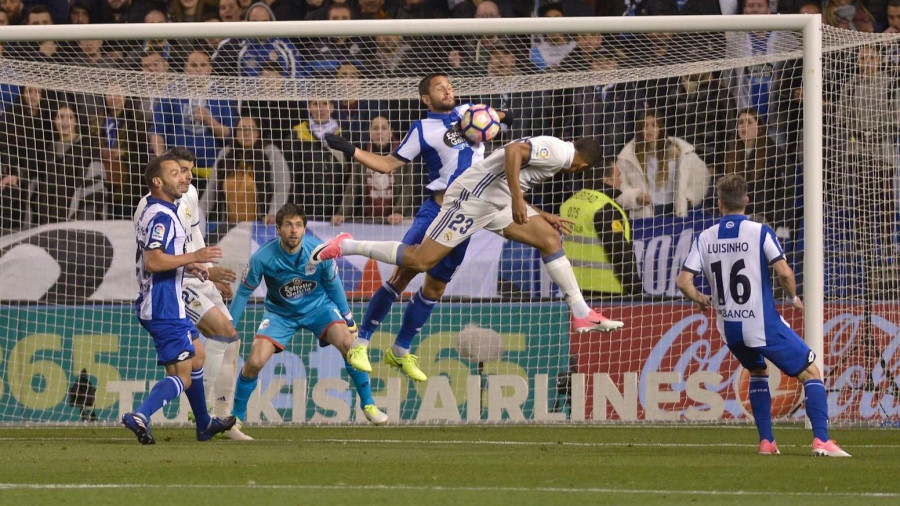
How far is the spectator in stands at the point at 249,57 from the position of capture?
539 inches

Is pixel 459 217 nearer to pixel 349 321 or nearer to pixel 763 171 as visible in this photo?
pixel 349 321

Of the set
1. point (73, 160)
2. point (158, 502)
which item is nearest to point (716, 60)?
point (73, 160)

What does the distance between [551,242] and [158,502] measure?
4.48 m

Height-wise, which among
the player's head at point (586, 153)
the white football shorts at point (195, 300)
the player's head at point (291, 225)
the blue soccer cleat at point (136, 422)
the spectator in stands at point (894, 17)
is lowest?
the blue soccer cleat at point (136, 422)

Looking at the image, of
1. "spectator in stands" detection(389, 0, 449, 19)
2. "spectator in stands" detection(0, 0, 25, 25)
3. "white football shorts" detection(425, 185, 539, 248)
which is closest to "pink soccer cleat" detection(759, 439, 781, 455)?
"white football shorts" detection(425, 185, 539, 248)

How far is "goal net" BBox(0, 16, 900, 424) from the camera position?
40.4 ft

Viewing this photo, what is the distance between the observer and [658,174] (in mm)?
12570

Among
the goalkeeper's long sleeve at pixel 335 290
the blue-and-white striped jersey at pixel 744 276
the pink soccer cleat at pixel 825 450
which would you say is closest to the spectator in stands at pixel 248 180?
the goalkeeper's long sleeve at pixel 335 290

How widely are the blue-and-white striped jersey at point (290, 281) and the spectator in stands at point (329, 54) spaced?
11.3 feet

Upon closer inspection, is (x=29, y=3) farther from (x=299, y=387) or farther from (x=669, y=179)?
(x=669, y=179)

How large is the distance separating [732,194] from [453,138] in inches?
102

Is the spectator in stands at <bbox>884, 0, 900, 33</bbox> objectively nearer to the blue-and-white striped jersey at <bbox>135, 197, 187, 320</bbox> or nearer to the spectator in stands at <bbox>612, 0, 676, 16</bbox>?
the spectator in stands at <bbox>612, 0, 676, 16</bbox>

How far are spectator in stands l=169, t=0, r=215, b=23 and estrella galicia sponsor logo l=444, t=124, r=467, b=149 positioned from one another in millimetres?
6257

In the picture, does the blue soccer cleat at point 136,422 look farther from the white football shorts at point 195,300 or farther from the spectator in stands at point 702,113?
the spectator in stands at point 702,113
